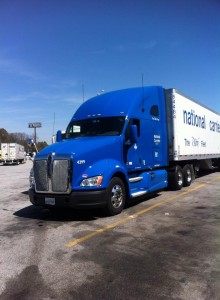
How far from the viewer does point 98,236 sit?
6512 mm

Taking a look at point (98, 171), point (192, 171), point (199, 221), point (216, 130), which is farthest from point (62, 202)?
point (216, 130)

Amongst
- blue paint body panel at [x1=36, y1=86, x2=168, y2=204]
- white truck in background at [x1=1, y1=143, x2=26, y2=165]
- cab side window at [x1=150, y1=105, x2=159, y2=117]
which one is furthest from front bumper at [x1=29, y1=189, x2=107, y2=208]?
white truck in background at [x1=1, y1=143, x2=26, y2=165]

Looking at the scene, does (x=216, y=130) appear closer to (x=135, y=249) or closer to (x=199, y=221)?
(x=199, y=221)

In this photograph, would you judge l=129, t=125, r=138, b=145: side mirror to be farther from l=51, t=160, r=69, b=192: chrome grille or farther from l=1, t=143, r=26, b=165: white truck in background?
l=1, t=143, r=26, b=165: white truck in background

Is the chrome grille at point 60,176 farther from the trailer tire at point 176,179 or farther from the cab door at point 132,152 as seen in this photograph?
the trailer tire at point 176,179

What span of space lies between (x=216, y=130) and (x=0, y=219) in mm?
14254

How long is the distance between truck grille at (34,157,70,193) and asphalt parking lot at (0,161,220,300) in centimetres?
78

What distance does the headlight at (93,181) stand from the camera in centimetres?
769

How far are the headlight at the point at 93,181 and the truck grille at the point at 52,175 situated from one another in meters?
0.37

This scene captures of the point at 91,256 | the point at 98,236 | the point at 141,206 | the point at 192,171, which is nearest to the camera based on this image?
the point at 91,256

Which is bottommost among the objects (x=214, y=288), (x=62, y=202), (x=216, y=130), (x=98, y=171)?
(x=214, y=288)

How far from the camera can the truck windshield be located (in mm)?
9125

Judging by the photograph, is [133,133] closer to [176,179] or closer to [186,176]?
[176,179]

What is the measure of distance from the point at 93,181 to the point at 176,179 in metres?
5.72
